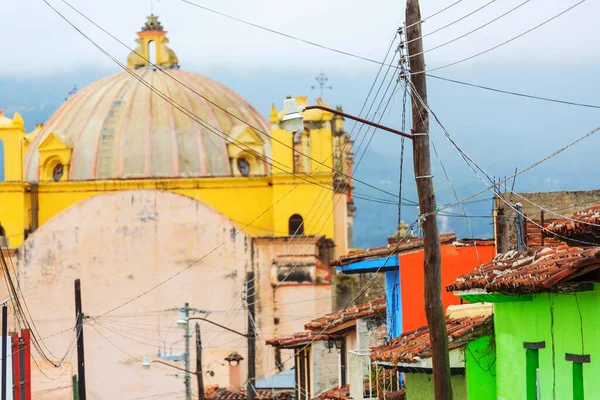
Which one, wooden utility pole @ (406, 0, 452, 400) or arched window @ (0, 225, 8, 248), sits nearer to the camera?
wooden utility pole @ (406, 0, 452, 400)

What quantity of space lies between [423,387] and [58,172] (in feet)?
152

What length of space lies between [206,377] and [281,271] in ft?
15.2

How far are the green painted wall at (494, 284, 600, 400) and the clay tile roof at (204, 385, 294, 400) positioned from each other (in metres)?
22.8

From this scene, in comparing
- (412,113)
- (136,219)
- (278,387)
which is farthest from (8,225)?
(412,113)

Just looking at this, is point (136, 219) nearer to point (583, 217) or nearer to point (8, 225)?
point (8, 225)

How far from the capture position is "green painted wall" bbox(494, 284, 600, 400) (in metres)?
14.9

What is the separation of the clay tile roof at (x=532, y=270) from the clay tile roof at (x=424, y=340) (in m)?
0.76

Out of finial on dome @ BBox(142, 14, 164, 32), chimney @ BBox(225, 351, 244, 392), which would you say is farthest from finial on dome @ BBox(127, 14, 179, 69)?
chimney @ BBox(225, 351, 244, 392)

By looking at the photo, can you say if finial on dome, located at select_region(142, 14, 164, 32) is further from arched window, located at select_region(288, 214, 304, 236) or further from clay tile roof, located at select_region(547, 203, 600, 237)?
clay tile roof, located at select_region(547, 203, 600, 237)

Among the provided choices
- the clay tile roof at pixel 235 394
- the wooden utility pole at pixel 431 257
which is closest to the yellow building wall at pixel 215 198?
the clay tile roof at pixel 235 394

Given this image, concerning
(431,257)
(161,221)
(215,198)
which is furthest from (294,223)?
(431,257)

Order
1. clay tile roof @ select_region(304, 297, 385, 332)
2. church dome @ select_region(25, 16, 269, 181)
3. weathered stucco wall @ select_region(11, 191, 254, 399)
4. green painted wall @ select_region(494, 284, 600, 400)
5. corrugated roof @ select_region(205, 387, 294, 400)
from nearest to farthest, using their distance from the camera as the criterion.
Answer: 1. green painted wall @ select_region(494, 284, 600, 400)
2. clay tile roof @ select_region(304, 297, 385, 332)
3. corrugated roof @ select_region(205, 387, 294, 400)
4. weathered stucco wall @ select_region(11, 191, 254, 399)
5. church dome @ select_region(25, 16, 269, 181)

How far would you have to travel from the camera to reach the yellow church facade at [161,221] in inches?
2302

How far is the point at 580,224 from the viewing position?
15.7 meters
